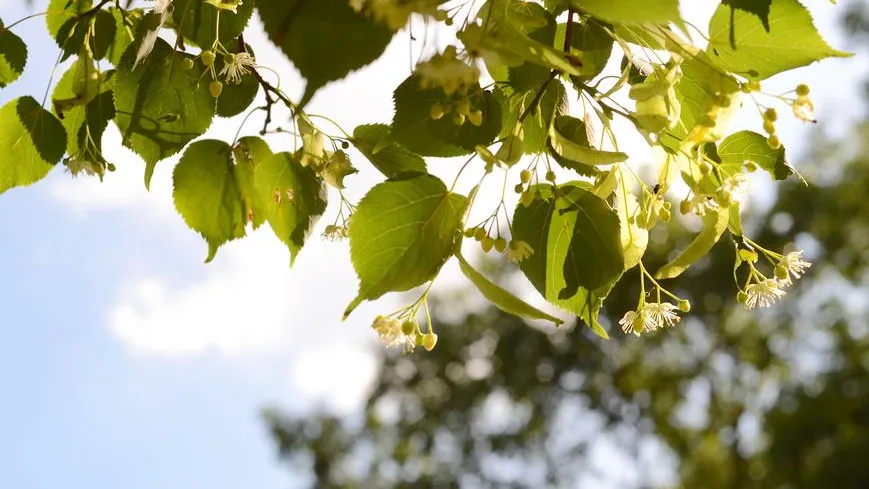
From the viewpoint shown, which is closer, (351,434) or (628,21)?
(628,21)

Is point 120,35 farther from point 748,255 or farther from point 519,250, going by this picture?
point 748,255

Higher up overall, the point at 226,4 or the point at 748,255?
the point at 226,4

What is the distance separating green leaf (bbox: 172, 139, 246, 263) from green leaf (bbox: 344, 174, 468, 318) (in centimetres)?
16

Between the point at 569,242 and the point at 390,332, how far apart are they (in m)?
0.16

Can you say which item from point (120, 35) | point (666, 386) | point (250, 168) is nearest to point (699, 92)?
point (250, 168)

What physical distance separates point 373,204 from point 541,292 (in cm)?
15

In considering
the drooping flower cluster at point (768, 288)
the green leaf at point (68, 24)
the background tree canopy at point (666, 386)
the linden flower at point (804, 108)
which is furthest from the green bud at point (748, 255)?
the background tree canopy at point (666, 386)

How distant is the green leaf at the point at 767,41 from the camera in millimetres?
555

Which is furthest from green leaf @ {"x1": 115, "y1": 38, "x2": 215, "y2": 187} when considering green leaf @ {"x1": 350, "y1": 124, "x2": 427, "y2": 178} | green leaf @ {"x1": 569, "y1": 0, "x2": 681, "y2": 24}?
green leaf @ {"x1": 569, "y1": 0, "x2": 681, "y2": 24}

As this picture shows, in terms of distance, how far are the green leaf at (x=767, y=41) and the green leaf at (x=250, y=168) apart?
381mm

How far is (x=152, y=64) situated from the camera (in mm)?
698

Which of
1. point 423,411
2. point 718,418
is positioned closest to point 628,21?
point 718,418

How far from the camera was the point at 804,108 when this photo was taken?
1.94 feet

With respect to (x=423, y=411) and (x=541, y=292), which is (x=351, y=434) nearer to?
(x=423, y=411)
